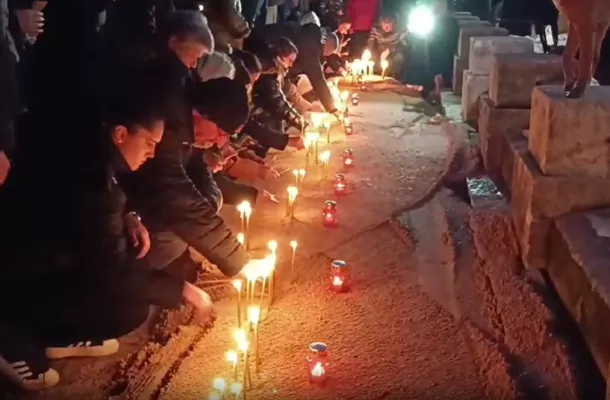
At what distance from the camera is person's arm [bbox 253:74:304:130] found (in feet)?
25.1

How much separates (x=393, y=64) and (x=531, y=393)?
1123cm

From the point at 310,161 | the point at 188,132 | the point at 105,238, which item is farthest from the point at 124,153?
the point at 310,161

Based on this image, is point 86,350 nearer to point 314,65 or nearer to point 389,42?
point 314,65

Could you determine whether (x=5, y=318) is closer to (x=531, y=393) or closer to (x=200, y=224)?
(x=200, y=224)

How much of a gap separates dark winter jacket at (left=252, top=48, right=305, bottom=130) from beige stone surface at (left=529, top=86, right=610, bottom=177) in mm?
3356

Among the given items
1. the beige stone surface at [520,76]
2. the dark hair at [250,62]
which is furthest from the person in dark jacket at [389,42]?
the beige stone surface at [520,76]

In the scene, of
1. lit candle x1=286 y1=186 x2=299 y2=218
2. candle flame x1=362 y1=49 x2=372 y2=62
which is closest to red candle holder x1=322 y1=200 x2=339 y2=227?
lit candle x1=286 y1=186 x2=299 y2=218

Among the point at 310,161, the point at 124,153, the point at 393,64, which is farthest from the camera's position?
the point at 393,64

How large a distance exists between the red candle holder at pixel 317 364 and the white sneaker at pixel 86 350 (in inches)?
35.3

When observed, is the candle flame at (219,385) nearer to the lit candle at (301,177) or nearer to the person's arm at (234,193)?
the person's arm at (234,193)

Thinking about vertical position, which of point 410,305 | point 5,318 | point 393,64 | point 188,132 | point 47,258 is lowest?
point 393,64

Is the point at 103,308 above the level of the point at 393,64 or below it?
above

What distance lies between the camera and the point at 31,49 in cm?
537

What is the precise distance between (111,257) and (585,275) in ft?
6.72
